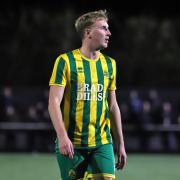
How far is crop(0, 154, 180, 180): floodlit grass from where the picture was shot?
10938 millimetres

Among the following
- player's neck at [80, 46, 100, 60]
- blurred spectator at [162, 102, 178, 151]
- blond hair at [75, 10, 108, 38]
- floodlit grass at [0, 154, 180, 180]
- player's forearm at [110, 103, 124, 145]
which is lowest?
floodlit grass at [0, 154, 180, 180]

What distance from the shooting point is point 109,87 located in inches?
225

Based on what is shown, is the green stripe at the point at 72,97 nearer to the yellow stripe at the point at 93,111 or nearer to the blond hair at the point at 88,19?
the yellow stripe at the point at 93,111

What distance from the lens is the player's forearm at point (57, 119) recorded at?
5172mm

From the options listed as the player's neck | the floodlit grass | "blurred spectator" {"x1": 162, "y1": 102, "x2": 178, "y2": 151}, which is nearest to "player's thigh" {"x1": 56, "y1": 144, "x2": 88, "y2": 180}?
the player's neck

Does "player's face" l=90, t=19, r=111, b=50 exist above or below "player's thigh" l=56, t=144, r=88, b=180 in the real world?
above

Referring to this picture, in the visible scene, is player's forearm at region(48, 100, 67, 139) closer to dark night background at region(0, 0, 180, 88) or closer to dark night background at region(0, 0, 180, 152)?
dark night background at region(0, 0, 180, 152)

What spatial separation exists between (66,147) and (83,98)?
0.56 m

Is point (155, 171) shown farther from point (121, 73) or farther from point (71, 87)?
point (121, 73)

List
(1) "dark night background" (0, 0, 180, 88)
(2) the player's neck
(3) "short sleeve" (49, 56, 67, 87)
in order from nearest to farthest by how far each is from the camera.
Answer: (3) "short sleeve" (49, 56, 67, 87)
(2) the player's neck
(1) "dark night background" (0, 0, 180, 88)

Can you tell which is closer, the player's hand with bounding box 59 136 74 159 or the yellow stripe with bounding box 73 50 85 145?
the player's hand with bounding box 59 136 74 159

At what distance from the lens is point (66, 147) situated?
5.12m

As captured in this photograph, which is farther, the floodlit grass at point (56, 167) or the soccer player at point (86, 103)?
the floodlit grass at point (56, 167)

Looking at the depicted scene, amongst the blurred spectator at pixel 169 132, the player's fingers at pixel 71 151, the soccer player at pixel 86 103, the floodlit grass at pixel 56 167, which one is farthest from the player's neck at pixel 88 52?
the blurred spectator at pixel 169 132
